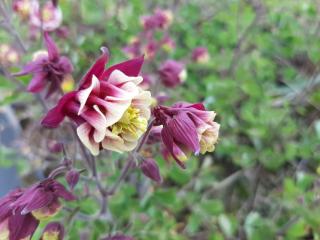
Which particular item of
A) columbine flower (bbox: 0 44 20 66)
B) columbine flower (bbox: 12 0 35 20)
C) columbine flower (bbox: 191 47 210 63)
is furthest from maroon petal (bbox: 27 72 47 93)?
columbine flower (bbox: 191 47 210 63)

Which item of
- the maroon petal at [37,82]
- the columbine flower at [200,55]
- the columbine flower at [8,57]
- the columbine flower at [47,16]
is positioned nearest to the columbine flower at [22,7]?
the columbine flower at [47,16]

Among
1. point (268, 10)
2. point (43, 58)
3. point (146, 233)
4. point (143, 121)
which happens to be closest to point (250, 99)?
point (268, 10)

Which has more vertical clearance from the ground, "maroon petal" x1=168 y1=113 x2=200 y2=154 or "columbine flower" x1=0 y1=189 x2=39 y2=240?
"maroon petal" x1=168 y1=113 x2=200 y2=154

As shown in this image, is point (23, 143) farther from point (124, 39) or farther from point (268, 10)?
point (268, 10)

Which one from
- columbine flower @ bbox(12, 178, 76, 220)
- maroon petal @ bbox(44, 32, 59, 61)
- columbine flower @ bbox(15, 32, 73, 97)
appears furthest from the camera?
columbine flower @ bbox(15, 32, 73, 97)

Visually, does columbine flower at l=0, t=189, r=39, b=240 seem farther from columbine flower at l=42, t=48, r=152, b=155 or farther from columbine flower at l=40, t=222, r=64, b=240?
columbine flower at l=42, t=48, r=152, b=155

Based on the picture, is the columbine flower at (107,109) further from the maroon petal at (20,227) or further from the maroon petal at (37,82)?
the maroon petal at (37,82)
